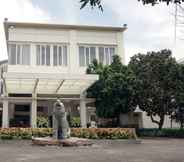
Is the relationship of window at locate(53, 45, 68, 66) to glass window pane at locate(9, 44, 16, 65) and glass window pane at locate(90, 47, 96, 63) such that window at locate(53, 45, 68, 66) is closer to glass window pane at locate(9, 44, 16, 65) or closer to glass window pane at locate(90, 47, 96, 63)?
glass window pane at locate(90, 47, 96, 63)

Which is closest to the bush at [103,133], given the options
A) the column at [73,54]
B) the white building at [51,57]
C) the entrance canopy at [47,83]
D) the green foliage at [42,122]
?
the entrance canopy at [47,83]

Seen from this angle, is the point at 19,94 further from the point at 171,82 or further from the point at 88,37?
the point at 171,82

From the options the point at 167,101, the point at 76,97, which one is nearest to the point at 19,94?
the point at 76,97

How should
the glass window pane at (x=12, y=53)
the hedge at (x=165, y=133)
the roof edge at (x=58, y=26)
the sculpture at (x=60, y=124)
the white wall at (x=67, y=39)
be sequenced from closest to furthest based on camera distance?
1. the sculpture at (x=60, y=124)
2. the hedge at (x=165, y=133)
3. the glass window pane at (x=12, y=53)
4. the white wall at (x=67, y=39)
5. the roof edge at (x=58, y=26)

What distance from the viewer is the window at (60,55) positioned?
1228 inches

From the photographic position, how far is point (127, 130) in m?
21.5

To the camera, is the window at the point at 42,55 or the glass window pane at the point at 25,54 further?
the window at the point at 42,55

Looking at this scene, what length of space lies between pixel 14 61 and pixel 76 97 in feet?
19.3

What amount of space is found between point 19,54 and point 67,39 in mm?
4298

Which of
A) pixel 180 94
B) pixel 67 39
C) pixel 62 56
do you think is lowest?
pixel 180 94

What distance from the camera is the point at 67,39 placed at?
104 feet

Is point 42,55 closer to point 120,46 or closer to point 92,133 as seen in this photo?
point 120,46

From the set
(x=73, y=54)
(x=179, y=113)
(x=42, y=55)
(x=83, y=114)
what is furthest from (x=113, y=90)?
(x=42, y=55)

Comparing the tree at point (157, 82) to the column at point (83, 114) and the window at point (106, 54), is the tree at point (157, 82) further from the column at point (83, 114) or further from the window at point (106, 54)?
the column at point (83, 114)
